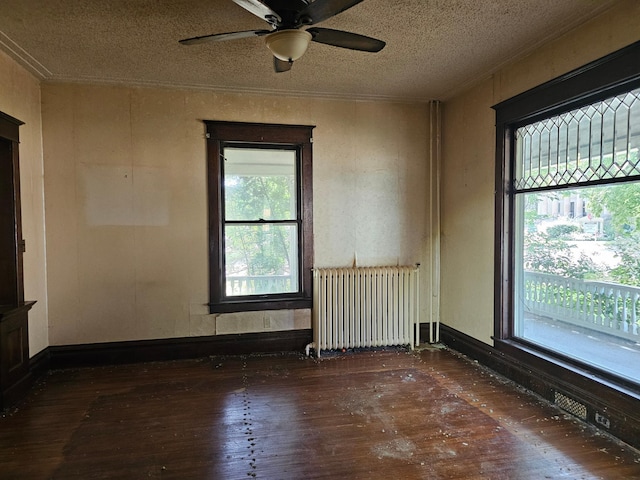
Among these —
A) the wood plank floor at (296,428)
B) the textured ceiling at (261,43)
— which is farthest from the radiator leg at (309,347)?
the textured ceiling at (261,43)

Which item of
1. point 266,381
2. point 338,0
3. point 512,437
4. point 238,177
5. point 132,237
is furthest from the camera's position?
point 238,177

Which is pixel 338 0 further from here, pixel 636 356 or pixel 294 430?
pixel 636 356

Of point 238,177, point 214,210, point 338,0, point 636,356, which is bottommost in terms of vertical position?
point 636,356

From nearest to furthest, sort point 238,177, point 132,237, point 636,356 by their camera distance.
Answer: point 636,356 → point 132,237 → point 238,177

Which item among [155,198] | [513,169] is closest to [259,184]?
[155,198]

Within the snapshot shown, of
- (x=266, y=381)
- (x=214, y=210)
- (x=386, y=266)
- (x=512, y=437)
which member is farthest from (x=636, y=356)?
(x=214, y=210)

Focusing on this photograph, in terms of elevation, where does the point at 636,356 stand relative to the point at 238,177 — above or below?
below

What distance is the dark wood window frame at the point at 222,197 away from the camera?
13.8 ft

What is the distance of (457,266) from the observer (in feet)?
14.5

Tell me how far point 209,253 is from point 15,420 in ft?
6.71

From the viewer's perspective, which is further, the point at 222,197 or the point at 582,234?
the point at 222,197

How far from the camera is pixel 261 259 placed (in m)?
4.44

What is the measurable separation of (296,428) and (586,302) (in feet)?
8.36

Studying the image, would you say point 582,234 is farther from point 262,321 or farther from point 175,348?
point 175,348
